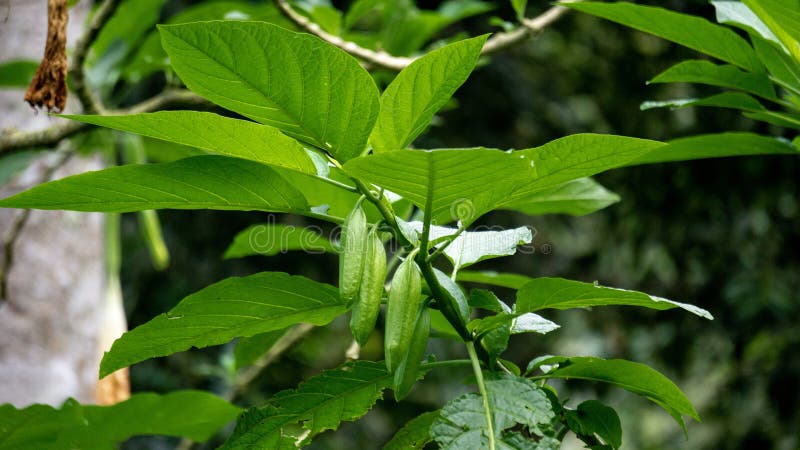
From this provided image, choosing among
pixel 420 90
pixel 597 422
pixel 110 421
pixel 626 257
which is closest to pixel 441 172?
pixel 420 90

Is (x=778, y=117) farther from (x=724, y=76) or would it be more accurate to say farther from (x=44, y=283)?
(x=44, y=283)

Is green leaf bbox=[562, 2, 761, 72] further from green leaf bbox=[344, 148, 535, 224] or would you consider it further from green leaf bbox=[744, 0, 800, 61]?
green leaf bbox=[344, 148, 535, 224]

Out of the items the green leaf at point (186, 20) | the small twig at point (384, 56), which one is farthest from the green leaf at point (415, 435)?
the green leaf at point (186, 20)

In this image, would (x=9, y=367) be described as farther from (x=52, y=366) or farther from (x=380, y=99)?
(x=380, y=99)

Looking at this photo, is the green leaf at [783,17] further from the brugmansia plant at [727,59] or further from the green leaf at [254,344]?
the green leaf at [254,344]

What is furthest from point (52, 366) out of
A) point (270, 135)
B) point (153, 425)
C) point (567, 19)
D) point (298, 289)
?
point (567, 19)

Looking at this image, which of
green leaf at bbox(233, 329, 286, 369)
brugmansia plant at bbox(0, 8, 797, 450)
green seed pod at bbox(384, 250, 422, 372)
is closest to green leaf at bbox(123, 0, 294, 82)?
green leaf at bbox(233, 329, 286, 369)
